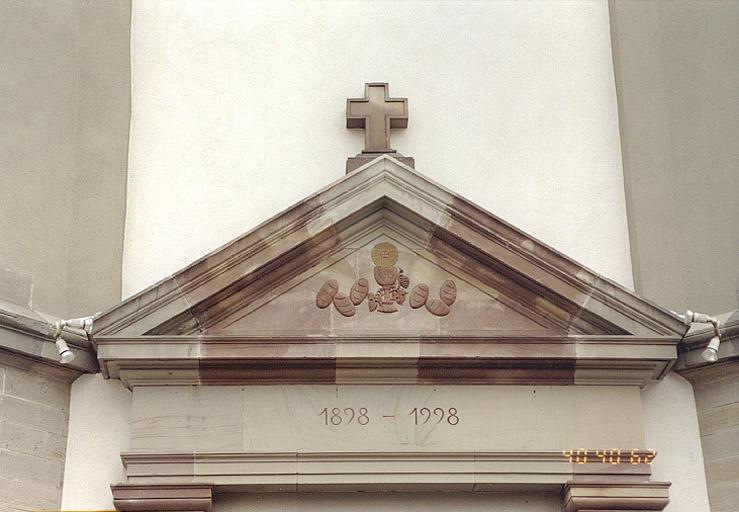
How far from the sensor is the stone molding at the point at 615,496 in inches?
337

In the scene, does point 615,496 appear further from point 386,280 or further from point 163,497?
point 163,497

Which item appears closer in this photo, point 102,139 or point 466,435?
point 466,435

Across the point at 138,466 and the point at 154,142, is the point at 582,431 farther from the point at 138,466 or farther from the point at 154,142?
the point at 154,142

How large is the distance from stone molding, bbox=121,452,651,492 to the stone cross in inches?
87.9

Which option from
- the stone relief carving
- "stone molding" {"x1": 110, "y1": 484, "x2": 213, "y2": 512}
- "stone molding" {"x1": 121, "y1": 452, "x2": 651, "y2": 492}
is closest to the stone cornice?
"stone molding" {"x1": 121, "y1": 452, "x2": 651, "y2": 492}

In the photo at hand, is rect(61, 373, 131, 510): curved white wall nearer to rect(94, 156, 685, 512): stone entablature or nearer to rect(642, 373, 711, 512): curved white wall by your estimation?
rect(94, 156, 685, 512): stone entablature

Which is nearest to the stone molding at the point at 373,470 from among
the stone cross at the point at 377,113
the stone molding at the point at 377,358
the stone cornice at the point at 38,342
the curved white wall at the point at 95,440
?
the curved white wall at the point at 95,440

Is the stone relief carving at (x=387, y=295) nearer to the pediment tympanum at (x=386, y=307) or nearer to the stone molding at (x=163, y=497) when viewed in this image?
the pediment tympanum at (x=386, y=307)

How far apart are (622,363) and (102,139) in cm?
362

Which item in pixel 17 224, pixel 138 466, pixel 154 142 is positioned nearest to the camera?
pixel 138 466

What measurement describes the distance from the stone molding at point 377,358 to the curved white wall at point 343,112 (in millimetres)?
905

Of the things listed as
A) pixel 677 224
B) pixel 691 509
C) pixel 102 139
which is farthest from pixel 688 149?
pixel 102 139

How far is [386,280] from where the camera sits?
9.05m

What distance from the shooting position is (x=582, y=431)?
876cm
